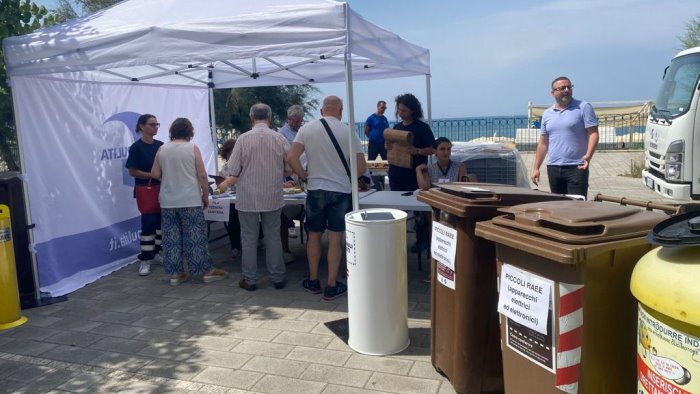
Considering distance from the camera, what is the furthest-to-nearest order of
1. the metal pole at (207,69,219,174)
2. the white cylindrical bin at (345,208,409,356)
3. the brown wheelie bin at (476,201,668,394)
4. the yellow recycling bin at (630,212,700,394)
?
the metal pole at (207,69,219,174) < the white cylindrical bin at (345,208,409,356) < the brown wheelie bin at (476,201,668,394) < the yellow recycling bin at (630,212,700,394)

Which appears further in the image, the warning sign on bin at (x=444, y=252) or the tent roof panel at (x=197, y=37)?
the tent roof panel at (x=197, y=37)

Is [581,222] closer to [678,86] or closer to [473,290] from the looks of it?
[473,290]

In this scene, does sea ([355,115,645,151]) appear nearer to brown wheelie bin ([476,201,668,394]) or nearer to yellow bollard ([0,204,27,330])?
yellow bollard ([0,204,27,330])

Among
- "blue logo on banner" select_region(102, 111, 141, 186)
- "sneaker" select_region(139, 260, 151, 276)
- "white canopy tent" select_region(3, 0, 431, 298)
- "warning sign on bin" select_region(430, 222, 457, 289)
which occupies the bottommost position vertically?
"sneaker" select_region(139, 260, 151, 276)

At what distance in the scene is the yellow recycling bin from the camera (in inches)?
65.0

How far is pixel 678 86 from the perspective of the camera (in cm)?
699

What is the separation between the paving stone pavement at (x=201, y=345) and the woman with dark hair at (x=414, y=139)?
1.10 metres

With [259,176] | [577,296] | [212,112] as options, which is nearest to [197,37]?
[259,176]

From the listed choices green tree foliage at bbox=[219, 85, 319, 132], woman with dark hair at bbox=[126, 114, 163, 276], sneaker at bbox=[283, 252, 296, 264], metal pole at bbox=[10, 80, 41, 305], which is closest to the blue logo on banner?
woman with dark hair at bbox=[126, 114, 163, 276]

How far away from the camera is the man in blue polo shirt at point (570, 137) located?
538 cm

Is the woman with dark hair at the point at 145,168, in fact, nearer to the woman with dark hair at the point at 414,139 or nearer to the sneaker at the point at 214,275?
the sneaker at the point at 214,275

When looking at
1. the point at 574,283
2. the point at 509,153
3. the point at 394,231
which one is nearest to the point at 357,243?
the point at 394,231

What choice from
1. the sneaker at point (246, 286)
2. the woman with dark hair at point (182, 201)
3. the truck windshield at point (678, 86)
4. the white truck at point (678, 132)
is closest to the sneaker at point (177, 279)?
the woman with dark hair at point (182, 201)

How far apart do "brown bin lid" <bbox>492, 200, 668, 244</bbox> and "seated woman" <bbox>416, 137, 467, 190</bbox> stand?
9.47 feet
